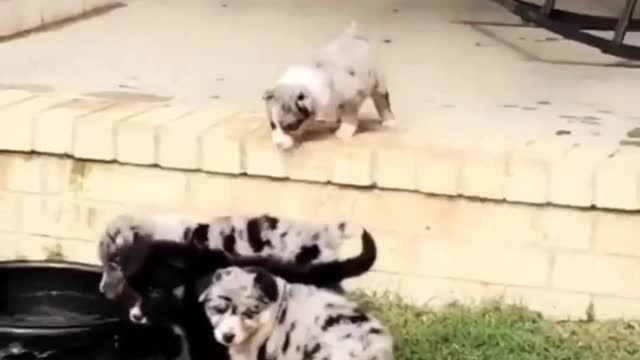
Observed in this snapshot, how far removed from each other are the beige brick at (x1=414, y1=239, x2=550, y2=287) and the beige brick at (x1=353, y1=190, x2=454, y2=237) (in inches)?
0.8

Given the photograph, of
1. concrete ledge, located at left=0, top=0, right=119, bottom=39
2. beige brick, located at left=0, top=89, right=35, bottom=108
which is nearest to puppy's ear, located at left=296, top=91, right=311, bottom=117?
beige brick, located at left=0, top=89, right=35, bottom=108

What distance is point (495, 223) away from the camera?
5.11 ft

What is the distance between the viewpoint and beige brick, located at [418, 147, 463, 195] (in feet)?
5.07

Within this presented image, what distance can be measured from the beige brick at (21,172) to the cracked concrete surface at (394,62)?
15 cm

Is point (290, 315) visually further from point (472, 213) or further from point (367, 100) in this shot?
point (367, 100)

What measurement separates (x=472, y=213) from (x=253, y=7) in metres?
1.10

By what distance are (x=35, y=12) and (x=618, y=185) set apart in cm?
115

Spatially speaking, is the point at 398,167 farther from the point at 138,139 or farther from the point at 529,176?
the point at 138,139

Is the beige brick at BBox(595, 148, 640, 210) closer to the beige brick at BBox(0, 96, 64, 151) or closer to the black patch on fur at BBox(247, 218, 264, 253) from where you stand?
the black patch on fur at BBox(247, 218, 264, 253)

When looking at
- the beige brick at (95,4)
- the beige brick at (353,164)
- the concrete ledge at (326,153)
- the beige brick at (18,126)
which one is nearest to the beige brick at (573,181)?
the concrete ledge at (326,153)

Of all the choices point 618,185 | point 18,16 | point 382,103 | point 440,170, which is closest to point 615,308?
point 618,185

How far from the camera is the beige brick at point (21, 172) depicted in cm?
172

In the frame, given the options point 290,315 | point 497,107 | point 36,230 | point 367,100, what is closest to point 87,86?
point 36,230

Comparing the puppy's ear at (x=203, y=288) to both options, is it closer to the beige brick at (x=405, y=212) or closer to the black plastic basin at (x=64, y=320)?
the black plastic basin at (x=64, y=320)
